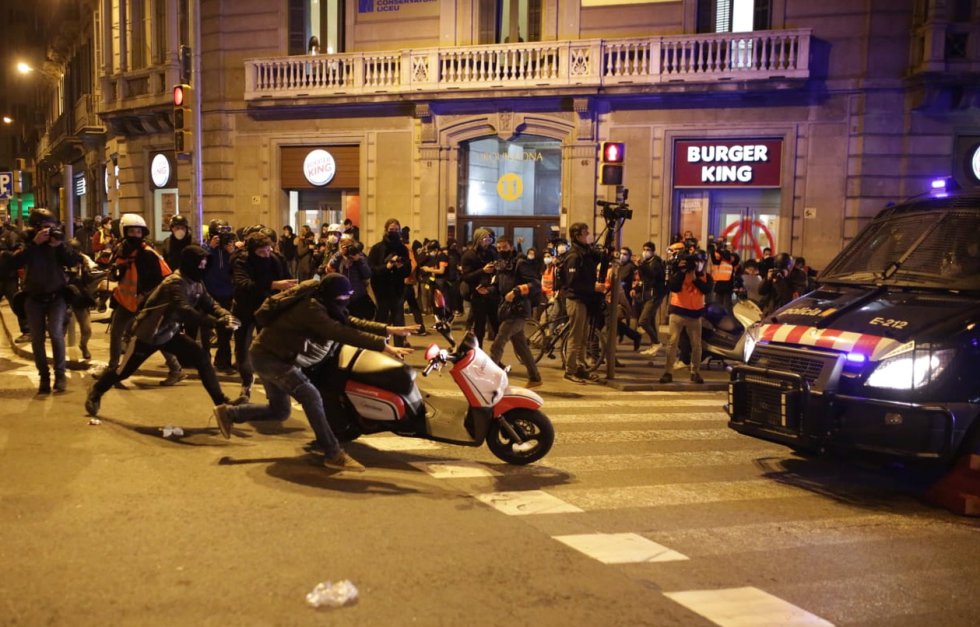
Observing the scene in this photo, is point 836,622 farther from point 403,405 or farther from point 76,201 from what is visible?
point 76,201

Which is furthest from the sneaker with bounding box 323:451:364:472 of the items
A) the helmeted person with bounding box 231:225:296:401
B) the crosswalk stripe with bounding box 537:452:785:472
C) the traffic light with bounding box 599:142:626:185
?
the traffic light with bounding box 599:142:626:185

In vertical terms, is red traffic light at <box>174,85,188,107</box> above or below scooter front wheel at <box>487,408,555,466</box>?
above

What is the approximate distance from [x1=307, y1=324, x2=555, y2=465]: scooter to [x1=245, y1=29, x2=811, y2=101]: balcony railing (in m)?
14.3

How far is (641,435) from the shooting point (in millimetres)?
8234

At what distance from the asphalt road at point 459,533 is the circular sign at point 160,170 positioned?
61.9 ft

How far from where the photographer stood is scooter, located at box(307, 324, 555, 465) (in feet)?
22.0

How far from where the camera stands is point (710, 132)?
1978 centimetres

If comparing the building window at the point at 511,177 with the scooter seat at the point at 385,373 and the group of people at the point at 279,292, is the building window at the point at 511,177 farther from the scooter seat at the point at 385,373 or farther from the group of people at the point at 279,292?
the scooter seat at the point at 385,373

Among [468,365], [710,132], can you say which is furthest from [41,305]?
[710,132]

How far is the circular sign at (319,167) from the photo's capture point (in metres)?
23.1

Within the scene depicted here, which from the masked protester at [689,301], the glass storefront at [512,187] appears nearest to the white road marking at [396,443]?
the masked protester at [689,301]

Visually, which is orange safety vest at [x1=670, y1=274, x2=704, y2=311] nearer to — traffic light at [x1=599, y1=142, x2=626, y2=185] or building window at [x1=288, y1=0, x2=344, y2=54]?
traffic light at [x1=599, y1=142, x2=626, y2=185]

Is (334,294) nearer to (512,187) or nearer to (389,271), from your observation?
(389,271)

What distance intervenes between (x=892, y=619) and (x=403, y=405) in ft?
12.1
